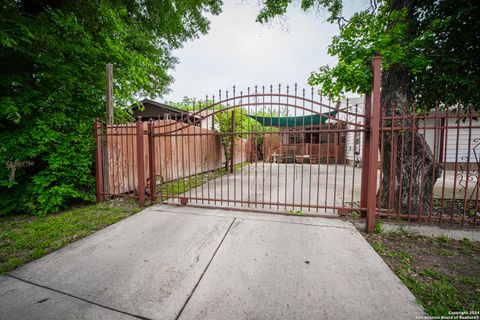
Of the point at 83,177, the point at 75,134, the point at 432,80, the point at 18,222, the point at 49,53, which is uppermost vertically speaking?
the point at 49,53

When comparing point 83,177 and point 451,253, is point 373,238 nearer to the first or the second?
point 451,253

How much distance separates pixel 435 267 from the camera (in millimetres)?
2117

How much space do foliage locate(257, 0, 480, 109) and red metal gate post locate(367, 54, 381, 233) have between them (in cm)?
15

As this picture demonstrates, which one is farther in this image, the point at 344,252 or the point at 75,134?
the point at 75,134

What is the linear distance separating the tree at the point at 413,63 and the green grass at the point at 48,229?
4.47 metres

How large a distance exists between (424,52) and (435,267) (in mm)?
3240

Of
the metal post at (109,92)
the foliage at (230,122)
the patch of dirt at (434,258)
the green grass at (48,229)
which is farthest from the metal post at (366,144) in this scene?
the metal post at (109,92)

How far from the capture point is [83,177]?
4039 millimetres

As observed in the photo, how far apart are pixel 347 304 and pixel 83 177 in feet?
16.4

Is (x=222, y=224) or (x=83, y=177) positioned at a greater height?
(x=83, y=177)

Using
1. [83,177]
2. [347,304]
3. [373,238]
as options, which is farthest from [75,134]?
[373,238]

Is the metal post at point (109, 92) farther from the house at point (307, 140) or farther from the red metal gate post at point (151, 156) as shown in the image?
the house at point (307, 140)

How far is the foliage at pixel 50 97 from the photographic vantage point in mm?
3418

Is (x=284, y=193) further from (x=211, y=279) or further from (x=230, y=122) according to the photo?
(x=230, y=122)
